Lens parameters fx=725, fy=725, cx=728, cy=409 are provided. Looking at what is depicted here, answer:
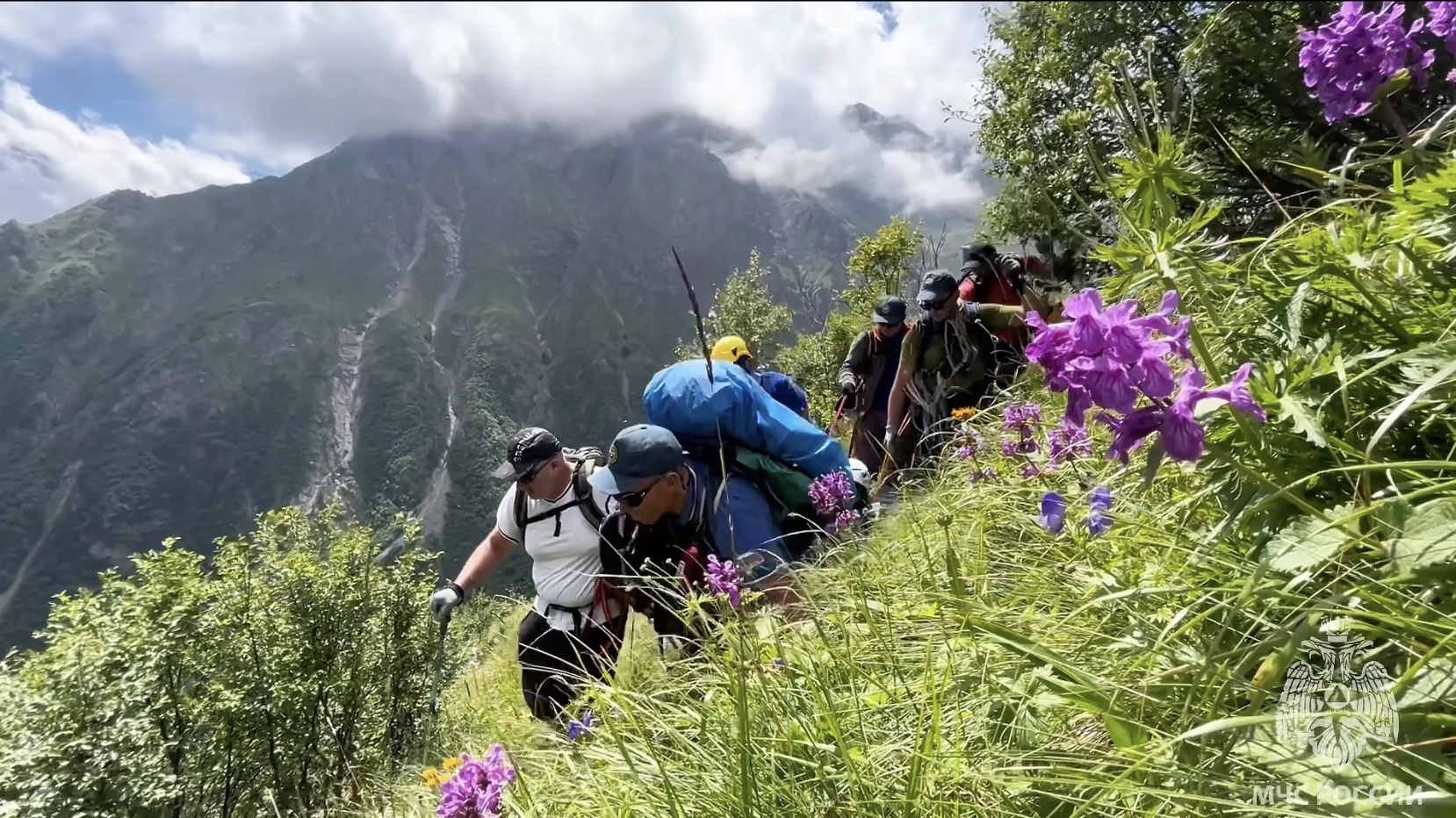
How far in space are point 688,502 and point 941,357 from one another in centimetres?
312

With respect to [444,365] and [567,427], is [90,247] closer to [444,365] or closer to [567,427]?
[444,365]

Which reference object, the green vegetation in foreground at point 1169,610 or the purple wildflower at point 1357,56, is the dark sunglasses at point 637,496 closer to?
the green vegetation in foreground at point 1169,610

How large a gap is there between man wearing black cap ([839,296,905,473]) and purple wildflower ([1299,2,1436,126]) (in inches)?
182

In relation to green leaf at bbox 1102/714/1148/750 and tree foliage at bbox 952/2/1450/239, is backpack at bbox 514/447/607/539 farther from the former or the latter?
tree foliage at bbox 952/2/1450/239

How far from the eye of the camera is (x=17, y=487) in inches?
5226

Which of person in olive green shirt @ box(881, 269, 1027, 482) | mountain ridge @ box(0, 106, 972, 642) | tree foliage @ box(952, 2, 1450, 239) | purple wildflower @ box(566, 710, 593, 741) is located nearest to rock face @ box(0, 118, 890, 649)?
mountain ridge @ box(0, 106, 972, 642)

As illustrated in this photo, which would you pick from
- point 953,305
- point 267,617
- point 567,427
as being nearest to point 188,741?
point 267,617

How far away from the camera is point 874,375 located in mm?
6621

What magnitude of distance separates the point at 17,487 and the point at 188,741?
594 feet

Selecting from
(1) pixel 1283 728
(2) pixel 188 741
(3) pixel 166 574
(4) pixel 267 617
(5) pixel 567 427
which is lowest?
(1) pixel 1283 728

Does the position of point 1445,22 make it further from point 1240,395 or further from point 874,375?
point 874,375

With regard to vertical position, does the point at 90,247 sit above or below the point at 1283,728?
above

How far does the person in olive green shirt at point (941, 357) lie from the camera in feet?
17.8

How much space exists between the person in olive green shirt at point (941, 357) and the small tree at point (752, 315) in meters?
18.7
